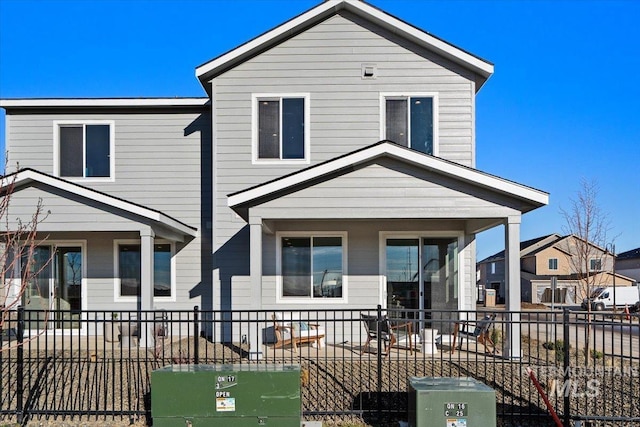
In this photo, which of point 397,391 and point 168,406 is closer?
point 168,406

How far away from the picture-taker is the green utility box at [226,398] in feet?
20.4

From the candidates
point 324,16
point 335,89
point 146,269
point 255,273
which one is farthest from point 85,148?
point 324,16

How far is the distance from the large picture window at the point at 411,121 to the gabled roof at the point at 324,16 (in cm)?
115

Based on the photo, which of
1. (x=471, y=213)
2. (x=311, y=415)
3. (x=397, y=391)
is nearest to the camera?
(x=311, y=415)

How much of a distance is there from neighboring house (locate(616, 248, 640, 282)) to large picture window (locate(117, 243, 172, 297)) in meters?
50.0

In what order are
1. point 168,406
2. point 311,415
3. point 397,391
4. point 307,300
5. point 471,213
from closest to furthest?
1. point 168,406
2. point 311,415
3. point 397,391
4. point 471,213
5. point 307,300

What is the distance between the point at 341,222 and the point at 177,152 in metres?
4.60

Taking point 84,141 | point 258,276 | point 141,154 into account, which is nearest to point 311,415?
point 258,276

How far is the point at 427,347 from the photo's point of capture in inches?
426

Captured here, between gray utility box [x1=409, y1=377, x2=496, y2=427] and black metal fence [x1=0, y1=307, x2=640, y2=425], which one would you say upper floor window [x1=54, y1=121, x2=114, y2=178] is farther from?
gray utility box [x1=409, y1=377, x2=496, y2=427]

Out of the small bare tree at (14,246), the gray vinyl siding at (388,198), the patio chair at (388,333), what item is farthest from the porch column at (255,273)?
the small bare tree at (14,246)

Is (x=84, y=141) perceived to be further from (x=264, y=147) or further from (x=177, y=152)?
(x=264, y=147)

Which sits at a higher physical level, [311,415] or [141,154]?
[141,154]

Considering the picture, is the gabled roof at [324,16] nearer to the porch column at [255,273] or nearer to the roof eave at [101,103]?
the roof eave at [101,103]
